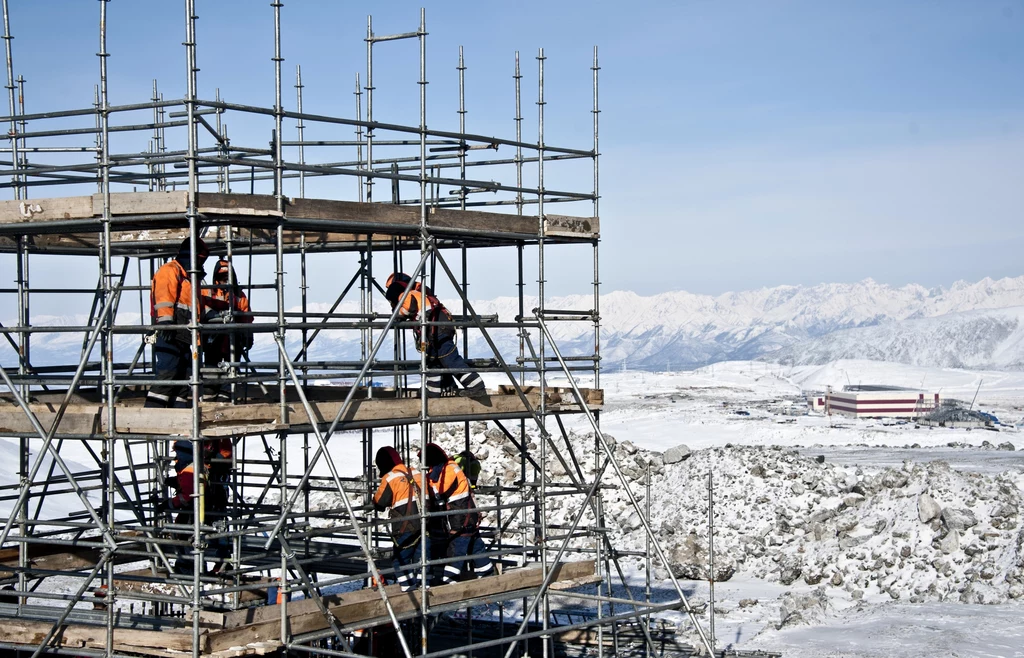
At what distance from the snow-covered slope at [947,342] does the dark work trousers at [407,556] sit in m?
149

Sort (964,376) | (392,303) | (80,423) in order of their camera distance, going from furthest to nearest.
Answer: (964,376) < (392,303) < (80,423)

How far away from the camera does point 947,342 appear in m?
166

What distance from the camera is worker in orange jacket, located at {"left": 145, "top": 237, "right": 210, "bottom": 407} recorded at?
11086mm

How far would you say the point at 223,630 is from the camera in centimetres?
997

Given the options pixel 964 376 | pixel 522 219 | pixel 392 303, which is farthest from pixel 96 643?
A: pixel 964 376

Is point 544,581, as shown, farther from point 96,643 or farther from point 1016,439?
point 1016,439

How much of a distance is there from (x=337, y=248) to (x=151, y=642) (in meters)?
6.43


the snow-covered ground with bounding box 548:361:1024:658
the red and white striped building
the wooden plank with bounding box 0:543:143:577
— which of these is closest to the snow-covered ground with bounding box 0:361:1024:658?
the snow-covered ground with bounding box 548:361:1024:658

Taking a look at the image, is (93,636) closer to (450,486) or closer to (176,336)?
(176,336)

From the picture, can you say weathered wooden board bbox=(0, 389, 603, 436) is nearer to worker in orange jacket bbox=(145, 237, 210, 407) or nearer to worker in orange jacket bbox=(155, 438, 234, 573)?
worker in orange jacket bbox=(145, 237, 210, 407)

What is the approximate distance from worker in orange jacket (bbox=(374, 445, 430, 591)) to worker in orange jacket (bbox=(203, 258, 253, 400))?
1792mm

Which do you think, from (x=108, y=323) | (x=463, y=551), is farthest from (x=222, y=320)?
(x=463, y=551)

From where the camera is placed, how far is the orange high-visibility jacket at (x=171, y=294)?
11078 millimetres

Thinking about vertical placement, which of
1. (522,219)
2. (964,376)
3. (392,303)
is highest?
(522,219)
